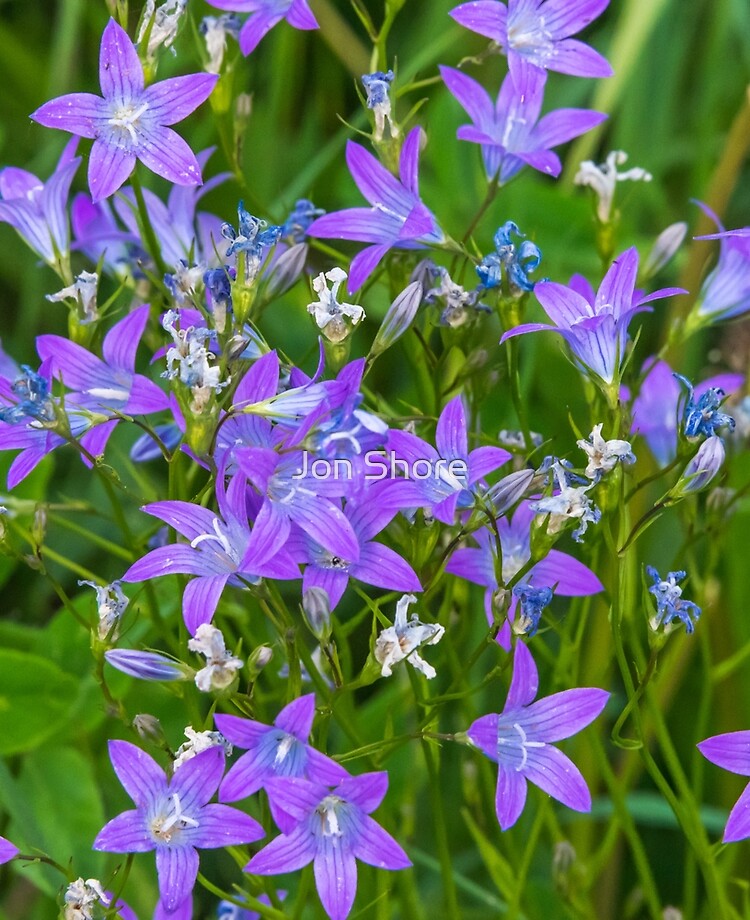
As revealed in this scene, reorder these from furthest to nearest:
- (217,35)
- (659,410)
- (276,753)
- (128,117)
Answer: (659,410), (217,35), (128,117), (276,753)

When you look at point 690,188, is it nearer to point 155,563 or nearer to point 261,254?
point 261,254

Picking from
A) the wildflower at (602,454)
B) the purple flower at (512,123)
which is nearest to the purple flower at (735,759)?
the wildflower at (602,454)

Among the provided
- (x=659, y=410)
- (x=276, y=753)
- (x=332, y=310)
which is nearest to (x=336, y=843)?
(x=276, y=753)

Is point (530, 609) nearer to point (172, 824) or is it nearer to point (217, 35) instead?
point (172, 824)

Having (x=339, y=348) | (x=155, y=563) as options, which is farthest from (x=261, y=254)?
(x=155, y=563)

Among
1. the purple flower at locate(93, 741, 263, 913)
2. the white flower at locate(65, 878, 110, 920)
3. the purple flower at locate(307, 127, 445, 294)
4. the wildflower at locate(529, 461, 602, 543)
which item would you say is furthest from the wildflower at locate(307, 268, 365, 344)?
the white flower at locate(65, 878, 110, 920)

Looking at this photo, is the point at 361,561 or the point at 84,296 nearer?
the point at 361,561
